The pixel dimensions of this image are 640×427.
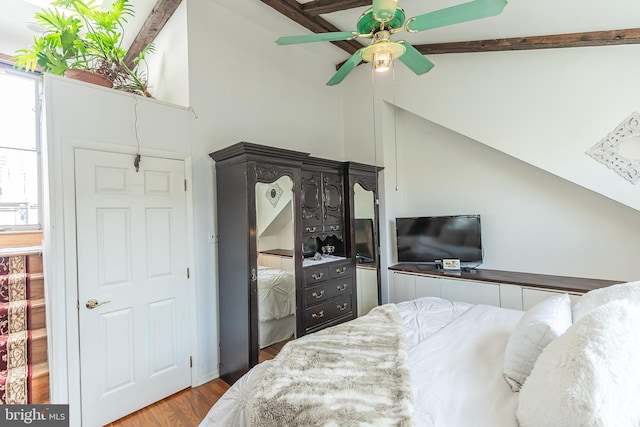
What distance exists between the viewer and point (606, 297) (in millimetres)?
1488

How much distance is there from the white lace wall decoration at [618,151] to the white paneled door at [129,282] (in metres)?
3.49

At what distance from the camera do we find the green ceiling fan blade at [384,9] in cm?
143

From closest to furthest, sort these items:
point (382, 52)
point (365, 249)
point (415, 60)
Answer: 1. point (382, 52)
2. point (415, 60)
3. point (365, 249)

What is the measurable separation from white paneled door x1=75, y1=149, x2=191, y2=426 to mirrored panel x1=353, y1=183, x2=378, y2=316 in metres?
1.80

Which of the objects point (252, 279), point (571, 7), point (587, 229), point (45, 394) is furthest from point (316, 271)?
point (571, 7)

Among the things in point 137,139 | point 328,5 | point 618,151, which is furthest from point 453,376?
point 328,5

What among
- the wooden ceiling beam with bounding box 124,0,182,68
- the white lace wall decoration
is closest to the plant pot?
the wooden ceiling beam with bounding box 124,0,182,68

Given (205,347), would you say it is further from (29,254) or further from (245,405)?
(29,254)

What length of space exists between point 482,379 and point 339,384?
635mm

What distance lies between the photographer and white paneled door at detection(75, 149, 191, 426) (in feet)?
6.72

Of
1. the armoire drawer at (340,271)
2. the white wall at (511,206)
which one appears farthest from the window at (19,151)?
the white wall at (511,206)

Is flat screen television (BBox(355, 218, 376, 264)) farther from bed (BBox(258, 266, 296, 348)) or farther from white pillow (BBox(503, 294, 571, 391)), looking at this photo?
white pillow (BBox(503, 294, 571, 391))

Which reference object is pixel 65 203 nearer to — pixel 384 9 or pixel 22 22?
pixel 384 9

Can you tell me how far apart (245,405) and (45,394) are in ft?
7.22
